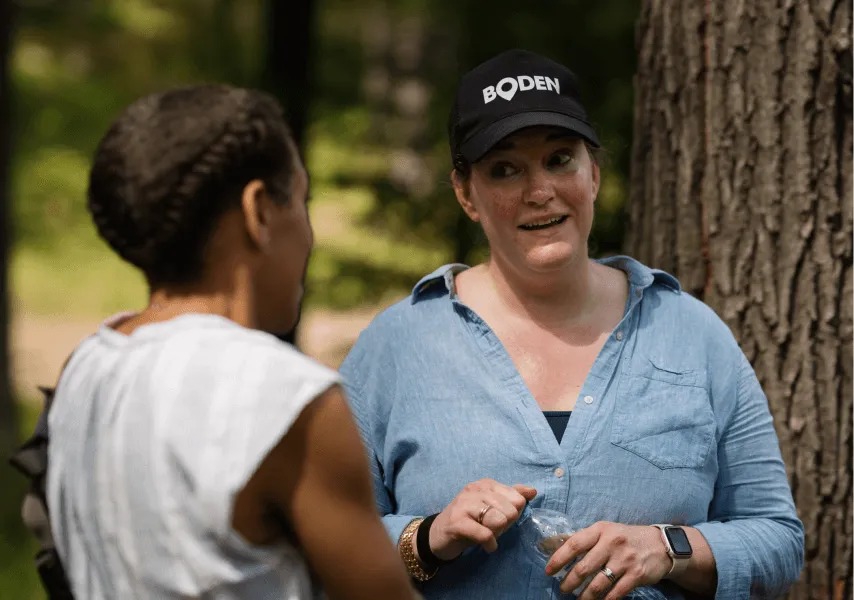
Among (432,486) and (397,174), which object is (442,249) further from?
(432,486)

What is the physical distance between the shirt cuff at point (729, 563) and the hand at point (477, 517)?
46 cm

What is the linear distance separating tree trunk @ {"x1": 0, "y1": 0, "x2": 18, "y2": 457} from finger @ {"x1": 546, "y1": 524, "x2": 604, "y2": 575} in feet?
25.2

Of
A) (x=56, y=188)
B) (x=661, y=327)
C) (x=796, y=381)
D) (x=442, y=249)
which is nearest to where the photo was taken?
(x=661, y=327)

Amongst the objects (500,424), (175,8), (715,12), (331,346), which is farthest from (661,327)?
(175,8)

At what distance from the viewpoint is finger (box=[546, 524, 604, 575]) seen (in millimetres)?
2373

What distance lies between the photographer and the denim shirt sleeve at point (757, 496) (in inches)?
102

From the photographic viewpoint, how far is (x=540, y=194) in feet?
8.76

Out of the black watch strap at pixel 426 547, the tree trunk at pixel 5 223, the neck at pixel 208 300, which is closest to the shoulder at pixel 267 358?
the neck at pixel 208 300

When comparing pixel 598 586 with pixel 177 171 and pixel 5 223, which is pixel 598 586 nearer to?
pixel 177 171

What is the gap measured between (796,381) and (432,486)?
1286 mm

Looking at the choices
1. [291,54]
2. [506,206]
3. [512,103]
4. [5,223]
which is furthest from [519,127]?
[5,223]

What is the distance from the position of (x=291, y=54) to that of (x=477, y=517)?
6.09m

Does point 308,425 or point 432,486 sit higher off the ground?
point 308,425

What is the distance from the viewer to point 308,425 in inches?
64.5
